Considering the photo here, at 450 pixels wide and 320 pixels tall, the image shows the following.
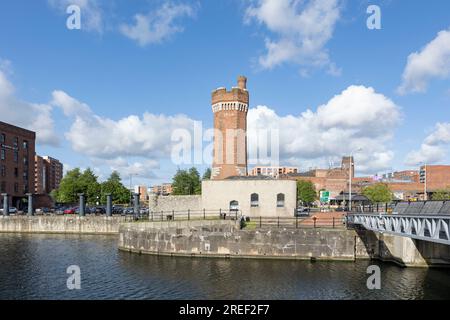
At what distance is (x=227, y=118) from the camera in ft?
163

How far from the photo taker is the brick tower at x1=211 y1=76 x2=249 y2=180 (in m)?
48.8

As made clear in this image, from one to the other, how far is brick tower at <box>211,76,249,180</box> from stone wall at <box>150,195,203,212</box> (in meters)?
6.09

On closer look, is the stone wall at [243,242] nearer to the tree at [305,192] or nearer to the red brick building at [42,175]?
the tree at [305,192]

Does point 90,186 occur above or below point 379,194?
above

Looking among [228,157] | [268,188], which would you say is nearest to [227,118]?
[228,157]

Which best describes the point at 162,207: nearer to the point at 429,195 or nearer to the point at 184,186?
the point at 184,186

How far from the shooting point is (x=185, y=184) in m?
81.7

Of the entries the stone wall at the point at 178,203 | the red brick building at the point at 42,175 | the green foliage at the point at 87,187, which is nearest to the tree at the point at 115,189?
the green foliage at the point at 87,187

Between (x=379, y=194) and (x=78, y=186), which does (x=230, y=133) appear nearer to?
(x=78, y=186)

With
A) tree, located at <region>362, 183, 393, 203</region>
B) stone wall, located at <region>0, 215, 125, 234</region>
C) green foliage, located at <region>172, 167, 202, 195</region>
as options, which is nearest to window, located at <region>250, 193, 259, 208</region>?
stone wall, located at <region>0, 215, 125, 234</region>

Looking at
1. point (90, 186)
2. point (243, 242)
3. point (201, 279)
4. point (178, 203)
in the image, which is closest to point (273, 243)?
point (243, 242)

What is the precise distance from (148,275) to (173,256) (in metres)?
7.07

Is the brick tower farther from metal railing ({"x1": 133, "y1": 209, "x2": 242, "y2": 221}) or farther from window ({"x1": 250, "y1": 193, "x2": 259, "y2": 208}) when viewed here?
window ({"x1": 250, "y1": 193, "x2": 259, "y2": 208})

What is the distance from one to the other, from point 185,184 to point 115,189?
16672 mm
